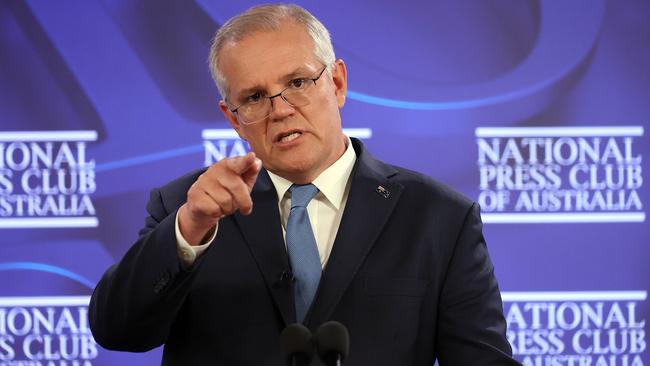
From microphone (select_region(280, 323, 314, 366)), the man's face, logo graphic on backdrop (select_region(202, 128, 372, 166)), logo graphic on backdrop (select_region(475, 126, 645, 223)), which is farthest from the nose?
logo graphic on backdrop (select_region(475, 126, 645, 223))

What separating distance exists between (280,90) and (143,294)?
21.3 inches

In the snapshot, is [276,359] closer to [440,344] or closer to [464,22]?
[440,344]

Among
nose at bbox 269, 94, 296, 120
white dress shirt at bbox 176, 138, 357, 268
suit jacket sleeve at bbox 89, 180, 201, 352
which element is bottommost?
suit jacket sleeve at bbox 89, 180, 201, 352

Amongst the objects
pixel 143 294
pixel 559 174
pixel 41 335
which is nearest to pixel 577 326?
pixel 559 174

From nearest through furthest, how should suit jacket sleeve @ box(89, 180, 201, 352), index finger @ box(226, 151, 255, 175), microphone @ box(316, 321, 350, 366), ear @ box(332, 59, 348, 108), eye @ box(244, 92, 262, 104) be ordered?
microphone @ box(316, 321, 350, 366), index finger @ box(226, 151, 255, 175), suit jacket sleeve @ box(89, 180, 201, 352), eye @ box(244, 92, 262, 104), ear @ box(332, 59, 348, 108)

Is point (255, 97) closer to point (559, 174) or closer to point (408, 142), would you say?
point (408, 142)

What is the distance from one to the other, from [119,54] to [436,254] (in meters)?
2.00

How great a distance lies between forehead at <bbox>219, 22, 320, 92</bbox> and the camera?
2170 mm

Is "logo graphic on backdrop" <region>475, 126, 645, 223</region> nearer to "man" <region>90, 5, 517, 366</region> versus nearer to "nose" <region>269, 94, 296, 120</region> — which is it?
"man" <region>90, 5, 517, 366</region>

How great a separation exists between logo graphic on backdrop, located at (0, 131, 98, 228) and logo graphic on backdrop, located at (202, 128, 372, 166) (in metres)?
0.43

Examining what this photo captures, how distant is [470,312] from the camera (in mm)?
2133

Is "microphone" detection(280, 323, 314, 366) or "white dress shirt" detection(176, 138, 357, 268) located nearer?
"microphone" detection(280, 323, 314, 366)

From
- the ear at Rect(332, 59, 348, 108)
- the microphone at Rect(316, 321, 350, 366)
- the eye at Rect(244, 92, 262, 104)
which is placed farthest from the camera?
the ear at Rect(332, 59, 348, 108)

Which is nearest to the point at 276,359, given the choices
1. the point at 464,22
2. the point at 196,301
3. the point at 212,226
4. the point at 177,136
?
the point at 196,301
